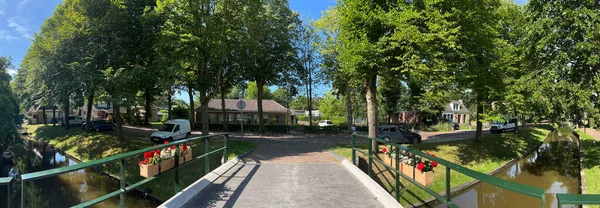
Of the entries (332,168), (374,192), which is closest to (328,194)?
(374,192)

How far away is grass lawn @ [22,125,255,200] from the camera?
47.0 ft

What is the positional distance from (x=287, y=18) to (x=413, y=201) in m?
21.5

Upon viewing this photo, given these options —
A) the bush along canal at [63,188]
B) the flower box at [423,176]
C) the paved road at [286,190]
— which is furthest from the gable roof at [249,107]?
the flower box at [423,176]

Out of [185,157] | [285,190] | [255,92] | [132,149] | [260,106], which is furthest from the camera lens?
[255,92]

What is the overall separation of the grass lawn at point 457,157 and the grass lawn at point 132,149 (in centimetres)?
600

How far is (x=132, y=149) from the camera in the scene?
21.4m

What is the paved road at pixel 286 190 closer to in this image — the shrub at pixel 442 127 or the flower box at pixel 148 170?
the flower box at pixel 148 170

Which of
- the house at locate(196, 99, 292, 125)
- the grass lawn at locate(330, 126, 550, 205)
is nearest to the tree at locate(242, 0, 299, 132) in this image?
the house at locate(196, 99, 292, 125)

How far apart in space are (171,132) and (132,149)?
2.70 meters

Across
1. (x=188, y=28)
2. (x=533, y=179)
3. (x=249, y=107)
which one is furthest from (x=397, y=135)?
(x=249, y=107)

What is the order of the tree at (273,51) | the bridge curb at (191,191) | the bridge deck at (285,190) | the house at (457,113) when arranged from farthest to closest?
1. the house at (457,113)
2. the tree at (273,51)
3. the bridge deck at (285,190)
4. the bridge curb at (191,191)

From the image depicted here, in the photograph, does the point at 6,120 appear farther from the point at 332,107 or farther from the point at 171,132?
the point at 332,107

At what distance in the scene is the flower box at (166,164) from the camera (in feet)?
19.6

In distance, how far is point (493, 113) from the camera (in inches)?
694
